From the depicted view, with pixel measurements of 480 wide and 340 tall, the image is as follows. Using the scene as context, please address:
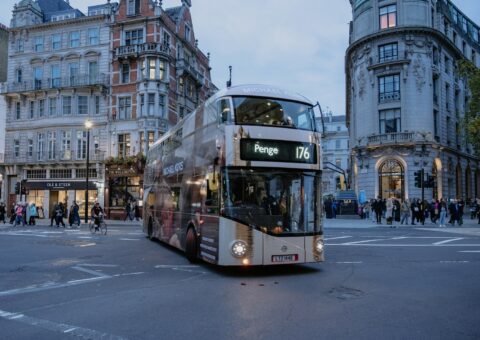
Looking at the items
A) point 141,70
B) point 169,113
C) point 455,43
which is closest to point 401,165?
point 455,43

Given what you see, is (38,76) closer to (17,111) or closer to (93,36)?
(17,111)

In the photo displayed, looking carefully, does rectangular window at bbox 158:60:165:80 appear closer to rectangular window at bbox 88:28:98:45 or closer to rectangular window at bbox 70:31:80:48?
rectangular window at bbox 88:28:98:45

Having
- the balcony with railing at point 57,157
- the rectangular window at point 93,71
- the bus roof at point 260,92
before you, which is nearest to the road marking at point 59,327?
the bus roof at point 260,92

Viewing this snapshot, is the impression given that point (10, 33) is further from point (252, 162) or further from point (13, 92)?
point (252, 162)

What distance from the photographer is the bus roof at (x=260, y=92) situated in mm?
9984

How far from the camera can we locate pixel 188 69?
42125mm

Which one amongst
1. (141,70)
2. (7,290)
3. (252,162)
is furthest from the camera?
(141,70)

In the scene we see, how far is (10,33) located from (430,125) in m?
40.7

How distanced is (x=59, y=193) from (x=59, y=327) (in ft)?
125

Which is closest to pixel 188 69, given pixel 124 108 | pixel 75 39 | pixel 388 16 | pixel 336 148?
pixel 124 108

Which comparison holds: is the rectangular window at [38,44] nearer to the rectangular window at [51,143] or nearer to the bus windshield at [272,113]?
the rectangular window at [51,143]

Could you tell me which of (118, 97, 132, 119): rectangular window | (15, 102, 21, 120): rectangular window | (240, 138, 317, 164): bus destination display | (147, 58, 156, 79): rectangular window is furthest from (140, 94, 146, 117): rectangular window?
(240, 138, 317, 164): bus destination display

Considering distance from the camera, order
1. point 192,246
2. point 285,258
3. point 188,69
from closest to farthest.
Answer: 1. point 285,258
2. point 192,246
3. point 188,69

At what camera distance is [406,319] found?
238 inches
